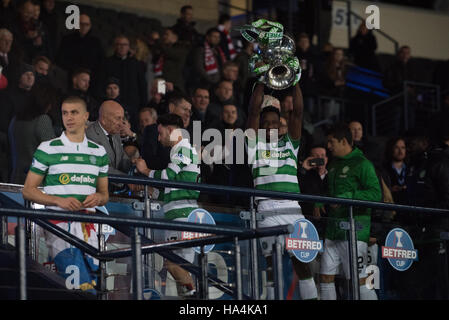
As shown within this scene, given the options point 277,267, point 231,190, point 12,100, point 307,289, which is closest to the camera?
point 277,267

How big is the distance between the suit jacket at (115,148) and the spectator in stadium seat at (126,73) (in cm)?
284

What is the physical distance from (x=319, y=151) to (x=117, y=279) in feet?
14.0

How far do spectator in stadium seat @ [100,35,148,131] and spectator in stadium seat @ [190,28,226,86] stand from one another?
35.6 inches

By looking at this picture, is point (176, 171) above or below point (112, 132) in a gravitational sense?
below

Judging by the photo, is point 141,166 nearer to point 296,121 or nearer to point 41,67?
point 296,121

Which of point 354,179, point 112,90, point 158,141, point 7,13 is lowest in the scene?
point 354,179

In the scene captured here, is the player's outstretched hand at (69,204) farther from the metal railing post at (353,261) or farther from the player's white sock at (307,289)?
the metal railing post at (353,261)

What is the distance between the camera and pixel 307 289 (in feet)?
23.5

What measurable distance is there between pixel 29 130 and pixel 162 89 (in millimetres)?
2462

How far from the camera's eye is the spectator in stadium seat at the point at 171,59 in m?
12.7

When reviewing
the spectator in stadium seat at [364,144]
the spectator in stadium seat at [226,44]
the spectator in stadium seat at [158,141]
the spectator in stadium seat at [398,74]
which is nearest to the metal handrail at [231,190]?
the spectator in stadium seat at [158,141]

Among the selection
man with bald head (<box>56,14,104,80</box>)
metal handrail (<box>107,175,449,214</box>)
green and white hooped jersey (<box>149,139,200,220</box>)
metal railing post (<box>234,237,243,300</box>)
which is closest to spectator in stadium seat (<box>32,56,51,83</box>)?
man with bald head (<box>56,14,104,80</box>)

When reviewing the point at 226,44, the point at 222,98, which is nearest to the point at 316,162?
the point at 222,98
